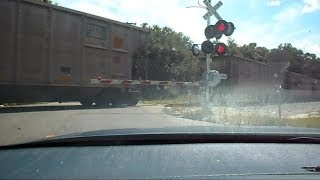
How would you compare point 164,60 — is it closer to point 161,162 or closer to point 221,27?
point 221,27

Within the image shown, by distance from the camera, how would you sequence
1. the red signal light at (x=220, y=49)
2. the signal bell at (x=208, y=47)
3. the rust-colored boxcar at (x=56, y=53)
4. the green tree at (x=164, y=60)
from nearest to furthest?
the red signal light at (x=220, y=49)
the signal bell at (x=208, y=47)
the rust-colored boxcar at (x=56, y=53)
the green tree at (x=164, y=60)

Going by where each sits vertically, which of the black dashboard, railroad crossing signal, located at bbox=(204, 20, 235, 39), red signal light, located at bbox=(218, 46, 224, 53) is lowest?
the black dashboard

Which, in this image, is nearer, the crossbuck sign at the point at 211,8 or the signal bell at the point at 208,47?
the signal bell at the point at 208,47

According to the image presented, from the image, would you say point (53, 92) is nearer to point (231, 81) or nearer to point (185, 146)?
point (231, 81)

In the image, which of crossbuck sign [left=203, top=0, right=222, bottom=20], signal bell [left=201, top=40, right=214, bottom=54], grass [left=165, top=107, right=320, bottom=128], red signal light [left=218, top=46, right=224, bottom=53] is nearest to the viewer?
grass [left=165, top=107, right=320, bottom=128]

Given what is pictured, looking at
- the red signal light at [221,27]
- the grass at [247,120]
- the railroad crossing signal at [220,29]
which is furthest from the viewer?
the red signal light at [221,27]

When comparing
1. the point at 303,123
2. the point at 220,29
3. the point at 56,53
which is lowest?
the point at 303,123

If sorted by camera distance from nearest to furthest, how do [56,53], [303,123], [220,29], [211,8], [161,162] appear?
[161,162], [303,123], [220,29], [211,8], [56,53]

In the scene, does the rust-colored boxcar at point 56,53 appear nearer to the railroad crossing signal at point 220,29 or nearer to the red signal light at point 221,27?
the railroad crossing signal at point 220,29

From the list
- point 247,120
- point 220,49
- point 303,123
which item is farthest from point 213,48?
point 303,123

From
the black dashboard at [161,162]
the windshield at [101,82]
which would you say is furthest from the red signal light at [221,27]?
the black dashboard at [161,162]

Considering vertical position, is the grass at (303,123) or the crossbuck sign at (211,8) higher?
the crossbuck sign at (211,8)

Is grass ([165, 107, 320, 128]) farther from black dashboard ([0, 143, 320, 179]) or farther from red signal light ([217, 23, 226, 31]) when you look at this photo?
black dashboard ([0, 143, 320, 179])

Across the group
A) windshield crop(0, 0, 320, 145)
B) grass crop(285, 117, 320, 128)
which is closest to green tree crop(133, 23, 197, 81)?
windshield crop(0, 0, 320, 145)
